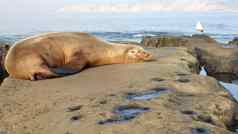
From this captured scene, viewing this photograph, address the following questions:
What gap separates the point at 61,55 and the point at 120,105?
→ 2946mm

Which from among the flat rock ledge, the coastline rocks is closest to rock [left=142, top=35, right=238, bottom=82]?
the coastline rocks

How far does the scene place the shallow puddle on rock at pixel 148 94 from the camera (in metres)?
4.94

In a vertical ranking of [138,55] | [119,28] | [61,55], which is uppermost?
[61,55]

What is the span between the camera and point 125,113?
14.4 feet

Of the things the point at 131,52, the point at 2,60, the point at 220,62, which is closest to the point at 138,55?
the point at 131,52

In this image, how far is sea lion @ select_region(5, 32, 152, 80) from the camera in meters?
6.80

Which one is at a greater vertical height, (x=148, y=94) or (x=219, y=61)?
(x=148, y=94)

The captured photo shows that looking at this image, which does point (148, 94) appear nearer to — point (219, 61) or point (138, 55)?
point (138, 55)

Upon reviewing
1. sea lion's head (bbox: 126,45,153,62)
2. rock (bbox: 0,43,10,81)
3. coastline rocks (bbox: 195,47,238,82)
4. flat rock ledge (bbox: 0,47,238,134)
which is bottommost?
coastline rocks (bbox: 195,47,238,82)

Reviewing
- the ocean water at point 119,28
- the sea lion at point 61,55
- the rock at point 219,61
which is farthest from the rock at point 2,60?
the ocean water at point 119,28

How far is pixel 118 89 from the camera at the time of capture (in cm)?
A: 541

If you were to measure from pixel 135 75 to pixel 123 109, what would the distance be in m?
1.81

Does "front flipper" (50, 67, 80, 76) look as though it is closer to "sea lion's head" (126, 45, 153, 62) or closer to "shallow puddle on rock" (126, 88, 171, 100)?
"sea lion's head" (126, 45, 153, 62)

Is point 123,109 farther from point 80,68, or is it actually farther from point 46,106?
point 80,68
